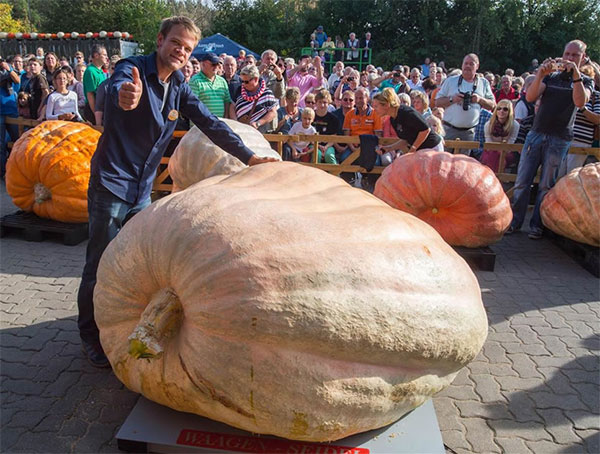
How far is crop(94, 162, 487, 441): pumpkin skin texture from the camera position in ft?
6.20

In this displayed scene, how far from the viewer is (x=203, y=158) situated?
4852 mm

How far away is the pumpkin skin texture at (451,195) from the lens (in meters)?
4.91

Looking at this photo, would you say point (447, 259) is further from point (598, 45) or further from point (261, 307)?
point (598, 45)

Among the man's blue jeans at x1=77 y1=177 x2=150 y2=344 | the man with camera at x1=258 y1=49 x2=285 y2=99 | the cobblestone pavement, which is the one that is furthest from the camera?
the man with camera at x1=258 y1=49 x2=285 y2=99

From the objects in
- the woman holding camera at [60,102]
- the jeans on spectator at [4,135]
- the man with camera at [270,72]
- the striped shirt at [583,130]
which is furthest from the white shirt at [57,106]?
the striped shirt at [583,130]

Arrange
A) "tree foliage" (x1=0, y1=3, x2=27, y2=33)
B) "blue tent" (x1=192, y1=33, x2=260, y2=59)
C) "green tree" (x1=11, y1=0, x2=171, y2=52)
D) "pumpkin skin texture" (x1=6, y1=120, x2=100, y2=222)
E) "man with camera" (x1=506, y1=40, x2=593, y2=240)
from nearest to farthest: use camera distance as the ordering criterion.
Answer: "pumpkin skin texture" (x1=6, y1=120, x2=100, y2=222), "man with camera" (x1=506, y1=40, x2=593, y2=240), "blue tent" (x1=192, y1=33, x2=260, y2=59), "green tree" (x1=11, y1=0, x2=171, y2=52), "tree foliage" (x1=0, y1=3, x2=27, y2=33)

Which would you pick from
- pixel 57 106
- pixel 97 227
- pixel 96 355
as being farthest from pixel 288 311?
pixel 57 106

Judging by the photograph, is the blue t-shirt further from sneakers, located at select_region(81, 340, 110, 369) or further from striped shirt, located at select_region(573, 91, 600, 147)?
striped shirt, located at select_region(573, 91, 600, 147)

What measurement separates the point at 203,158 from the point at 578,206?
3956mm

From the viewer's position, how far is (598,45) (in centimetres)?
2794

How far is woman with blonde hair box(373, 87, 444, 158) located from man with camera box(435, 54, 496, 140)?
5.05 feet

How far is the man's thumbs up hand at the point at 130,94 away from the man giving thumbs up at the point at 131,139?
0.02 m

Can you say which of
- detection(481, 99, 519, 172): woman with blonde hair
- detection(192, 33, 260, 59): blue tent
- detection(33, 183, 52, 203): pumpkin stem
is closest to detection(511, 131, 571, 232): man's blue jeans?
detection(481, 99, 519, 172): woman with blonde hair

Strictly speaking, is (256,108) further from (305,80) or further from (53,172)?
(305,80)
